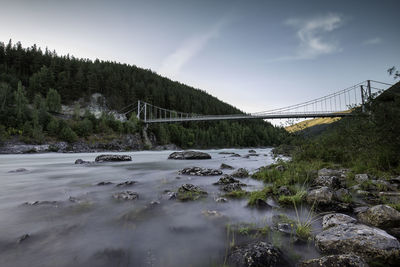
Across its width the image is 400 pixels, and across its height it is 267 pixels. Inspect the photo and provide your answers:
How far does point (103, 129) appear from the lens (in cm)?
4362

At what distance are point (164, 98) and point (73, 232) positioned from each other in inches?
3282

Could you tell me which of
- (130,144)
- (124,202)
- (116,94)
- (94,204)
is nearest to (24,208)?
(94,204)

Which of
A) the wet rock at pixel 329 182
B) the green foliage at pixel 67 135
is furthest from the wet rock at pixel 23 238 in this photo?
the green foliage at pixel 67 135

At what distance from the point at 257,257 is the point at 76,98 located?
2964 inches

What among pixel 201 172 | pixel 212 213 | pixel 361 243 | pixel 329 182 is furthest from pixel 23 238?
pixel 329 182

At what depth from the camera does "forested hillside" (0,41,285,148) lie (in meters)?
34.9

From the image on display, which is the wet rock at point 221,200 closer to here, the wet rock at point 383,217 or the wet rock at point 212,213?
the wet rock at point 212,213

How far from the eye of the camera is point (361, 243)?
6.25 feet

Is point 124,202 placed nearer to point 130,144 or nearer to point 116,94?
point 130,144

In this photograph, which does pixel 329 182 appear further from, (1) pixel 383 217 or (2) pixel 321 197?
(1) pixel 383 217

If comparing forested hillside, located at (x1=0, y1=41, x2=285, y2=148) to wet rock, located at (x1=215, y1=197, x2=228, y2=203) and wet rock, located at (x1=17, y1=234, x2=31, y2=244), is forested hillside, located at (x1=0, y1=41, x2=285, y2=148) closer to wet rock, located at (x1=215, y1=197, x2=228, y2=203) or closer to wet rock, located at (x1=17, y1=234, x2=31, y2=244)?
wet rock, located at (x1=215, y1=197, x2=228, y2=203)

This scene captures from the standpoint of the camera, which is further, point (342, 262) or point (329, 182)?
point (329, 182)

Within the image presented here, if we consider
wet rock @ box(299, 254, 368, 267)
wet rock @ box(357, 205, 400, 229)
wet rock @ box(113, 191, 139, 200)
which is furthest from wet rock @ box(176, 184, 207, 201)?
wet rock @ box(357, 205, 400, 229)

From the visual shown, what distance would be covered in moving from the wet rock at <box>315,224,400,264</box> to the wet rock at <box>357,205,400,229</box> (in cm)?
73
